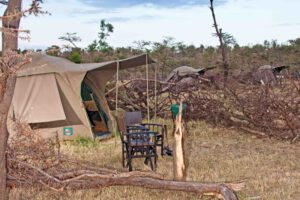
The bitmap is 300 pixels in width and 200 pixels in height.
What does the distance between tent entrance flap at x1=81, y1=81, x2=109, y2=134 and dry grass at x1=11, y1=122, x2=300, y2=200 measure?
1153mm

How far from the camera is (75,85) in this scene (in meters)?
8.33

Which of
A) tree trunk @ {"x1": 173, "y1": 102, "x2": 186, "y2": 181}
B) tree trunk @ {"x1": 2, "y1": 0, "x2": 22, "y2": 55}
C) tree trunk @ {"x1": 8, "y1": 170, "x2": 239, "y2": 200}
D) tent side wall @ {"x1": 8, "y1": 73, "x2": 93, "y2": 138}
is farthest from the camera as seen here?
tent side wall @ {"x1": 8, "y1": 73, "x2": 93, "y2": 138}

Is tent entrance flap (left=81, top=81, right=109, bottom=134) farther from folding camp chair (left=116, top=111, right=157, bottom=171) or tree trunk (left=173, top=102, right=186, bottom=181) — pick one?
tree trunk (left=173, top=102, right=186, bottom=181)

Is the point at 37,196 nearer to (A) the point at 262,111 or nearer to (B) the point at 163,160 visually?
(B) the point at 163,160

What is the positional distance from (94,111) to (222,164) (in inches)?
155

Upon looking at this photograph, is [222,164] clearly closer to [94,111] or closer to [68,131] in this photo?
[68,131]

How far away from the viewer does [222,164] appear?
6289mm

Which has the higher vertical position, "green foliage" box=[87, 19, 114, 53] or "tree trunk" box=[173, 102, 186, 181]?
"green foliage" box=[87, 19, 114, 53]

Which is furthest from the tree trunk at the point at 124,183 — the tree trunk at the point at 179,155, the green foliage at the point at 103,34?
the green foliage at the point at 103,34

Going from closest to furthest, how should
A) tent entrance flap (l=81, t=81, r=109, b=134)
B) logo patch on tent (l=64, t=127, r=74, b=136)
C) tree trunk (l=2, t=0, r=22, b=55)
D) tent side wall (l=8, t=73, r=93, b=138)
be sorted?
1. tree trunk (l=2, t=0, r=22, b=55)
2. tent side wall (l=8, t=73, r=93, b=138)
3. logo patch on tent (l=64, t=127, r=74, b=136)
4. tent entrance flap (l=81, t=81, r=109, b=134)

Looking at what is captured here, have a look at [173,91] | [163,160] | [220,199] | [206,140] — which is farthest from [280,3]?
[220,199]

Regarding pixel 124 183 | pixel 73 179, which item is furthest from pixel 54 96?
pixel 124 183

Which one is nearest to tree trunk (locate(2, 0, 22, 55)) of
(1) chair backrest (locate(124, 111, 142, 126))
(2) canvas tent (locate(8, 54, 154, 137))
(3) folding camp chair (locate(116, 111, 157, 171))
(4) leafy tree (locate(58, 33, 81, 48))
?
(4) leafy tree (locate(58, 33, 81, 48))

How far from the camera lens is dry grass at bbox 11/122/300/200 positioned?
4777 millimetres
